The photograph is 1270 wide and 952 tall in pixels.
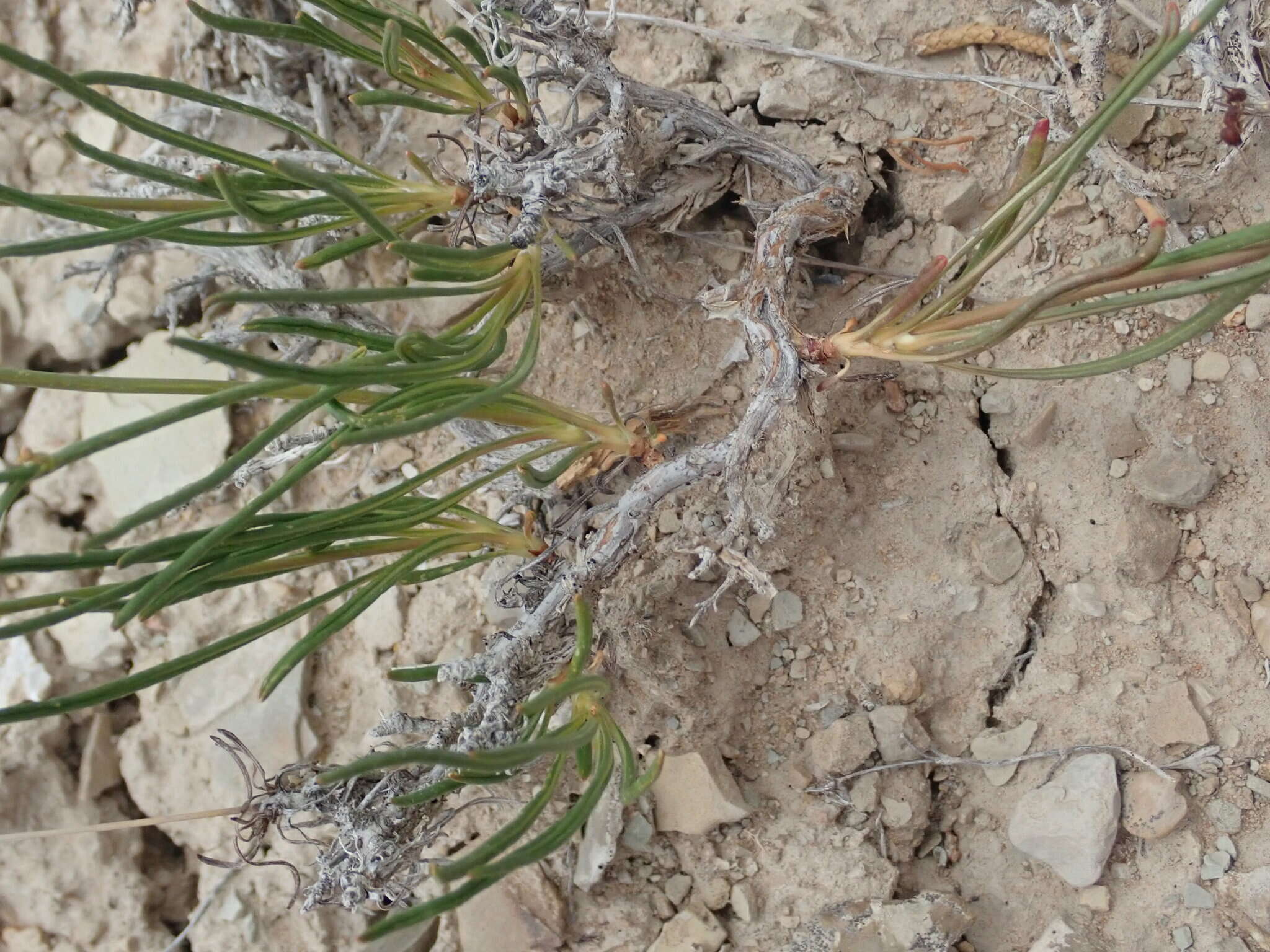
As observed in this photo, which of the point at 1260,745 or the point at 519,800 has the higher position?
the point at 519,800

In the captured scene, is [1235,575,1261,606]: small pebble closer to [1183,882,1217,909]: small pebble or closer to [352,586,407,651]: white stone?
[1183,882,1217,909]: small pebble

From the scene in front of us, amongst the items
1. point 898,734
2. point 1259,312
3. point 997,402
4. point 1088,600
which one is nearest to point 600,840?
point 898,734

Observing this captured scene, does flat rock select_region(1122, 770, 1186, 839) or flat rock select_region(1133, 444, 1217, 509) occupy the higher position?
flat rock select_region(1133, 444, 1217, 509)

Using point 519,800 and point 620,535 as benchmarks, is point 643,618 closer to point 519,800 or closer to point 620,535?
point 620,535

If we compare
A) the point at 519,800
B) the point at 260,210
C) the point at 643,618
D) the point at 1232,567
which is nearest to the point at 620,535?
the point at 643,618

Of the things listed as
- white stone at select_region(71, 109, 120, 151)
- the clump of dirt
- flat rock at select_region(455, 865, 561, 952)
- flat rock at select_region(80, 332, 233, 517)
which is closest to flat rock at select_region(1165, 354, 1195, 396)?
the clump of dirt

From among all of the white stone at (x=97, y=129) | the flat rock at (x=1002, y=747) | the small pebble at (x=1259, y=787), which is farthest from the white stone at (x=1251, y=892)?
the white stone at (x=97, y=129)

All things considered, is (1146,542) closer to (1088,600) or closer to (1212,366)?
(1088,600)
